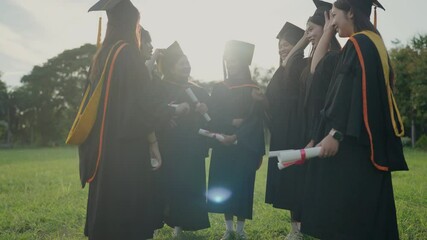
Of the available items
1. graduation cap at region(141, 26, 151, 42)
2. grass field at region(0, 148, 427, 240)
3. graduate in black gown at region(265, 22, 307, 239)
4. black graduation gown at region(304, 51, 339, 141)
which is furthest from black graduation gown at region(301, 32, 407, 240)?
graduation cap at region(141, 26, 151, 42)

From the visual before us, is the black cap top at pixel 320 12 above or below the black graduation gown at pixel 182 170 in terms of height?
above

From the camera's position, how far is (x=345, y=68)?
3.27 m

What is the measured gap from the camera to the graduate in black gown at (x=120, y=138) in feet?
11.5

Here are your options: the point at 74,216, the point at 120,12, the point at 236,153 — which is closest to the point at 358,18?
the point at 120,12

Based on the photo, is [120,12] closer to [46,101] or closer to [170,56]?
[170,56]

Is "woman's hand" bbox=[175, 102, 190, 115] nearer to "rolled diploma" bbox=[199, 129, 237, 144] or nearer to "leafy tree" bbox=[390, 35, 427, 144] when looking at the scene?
"rolled diploma" bbox=[199, 129, 237, 144]

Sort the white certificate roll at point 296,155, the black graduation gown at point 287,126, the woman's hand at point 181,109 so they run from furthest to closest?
the black graduation gown at point 287,126 < the woman's hand at point 181,109 < the white certificate roll at point 296,155

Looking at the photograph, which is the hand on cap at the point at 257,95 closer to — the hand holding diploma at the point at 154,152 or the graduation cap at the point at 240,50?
the graduation cap at the point at 240,50

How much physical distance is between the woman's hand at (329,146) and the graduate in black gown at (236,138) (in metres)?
1.99

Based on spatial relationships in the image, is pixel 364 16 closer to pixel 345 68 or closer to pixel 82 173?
pixel 345 68

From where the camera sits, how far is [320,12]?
4531 millimetres

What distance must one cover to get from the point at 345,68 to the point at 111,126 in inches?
73.3

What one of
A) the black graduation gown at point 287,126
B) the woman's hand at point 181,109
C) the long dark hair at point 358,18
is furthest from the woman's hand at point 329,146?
the woman's hand at point 181,109

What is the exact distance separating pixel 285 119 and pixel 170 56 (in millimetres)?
1574
